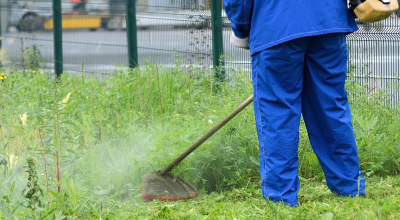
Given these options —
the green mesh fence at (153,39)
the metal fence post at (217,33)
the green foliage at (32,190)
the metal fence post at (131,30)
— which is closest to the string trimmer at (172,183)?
the green foliage at (32,190)

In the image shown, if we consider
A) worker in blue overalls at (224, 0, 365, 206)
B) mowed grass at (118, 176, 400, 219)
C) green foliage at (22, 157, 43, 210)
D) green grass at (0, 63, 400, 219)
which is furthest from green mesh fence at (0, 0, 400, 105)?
green foliage at (22, 157, 43, 210)

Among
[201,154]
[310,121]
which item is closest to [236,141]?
[201,154]

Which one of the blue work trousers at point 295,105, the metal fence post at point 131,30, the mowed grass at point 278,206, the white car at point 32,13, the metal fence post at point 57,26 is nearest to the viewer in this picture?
the mowed grass at point 278,206

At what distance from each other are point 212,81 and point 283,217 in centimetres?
310

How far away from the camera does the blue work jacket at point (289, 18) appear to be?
279 cm

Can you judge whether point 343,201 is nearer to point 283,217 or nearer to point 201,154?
point 283,217

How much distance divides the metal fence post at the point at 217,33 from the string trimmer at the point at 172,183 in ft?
8.17

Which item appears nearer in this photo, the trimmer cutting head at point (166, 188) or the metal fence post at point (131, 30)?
the trimmer cutting head at point (166, 188)

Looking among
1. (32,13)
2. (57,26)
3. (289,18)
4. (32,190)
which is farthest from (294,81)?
(32,13)

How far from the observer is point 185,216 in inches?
112

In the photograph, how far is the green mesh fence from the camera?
498cm

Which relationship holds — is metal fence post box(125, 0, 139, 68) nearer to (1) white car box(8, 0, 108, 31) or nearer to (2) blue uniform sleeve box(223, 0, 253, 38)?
(1) white car box(8, 0, 108, 31)

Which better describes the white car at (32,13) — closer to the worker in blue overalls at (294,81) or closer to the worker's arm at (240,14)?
the worker's arm at (240,14)

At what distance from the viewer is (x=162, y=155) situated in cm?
369
